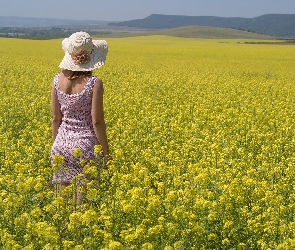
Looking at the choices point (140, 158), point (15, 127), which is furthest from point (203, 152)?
point (15, 127)

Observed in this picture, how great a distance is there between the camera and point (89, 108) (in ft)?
16.0

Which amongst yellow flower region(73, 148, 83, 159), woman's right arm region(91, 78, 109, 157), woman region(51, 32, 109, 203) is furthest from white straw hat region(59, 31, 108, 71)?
yellow flower region(73, 148, 83, 159)

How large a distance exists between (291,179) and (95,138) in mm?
2399

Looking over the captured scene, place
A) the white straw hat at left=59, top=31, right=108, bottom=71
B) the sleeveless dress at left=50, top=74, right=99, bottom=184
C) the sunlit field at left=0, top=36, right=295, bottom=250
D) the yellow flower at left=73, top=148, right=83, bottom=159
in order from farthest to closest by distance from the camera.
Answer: the sleeveless dress at left=50, top=74, right=99, bottom=184
the yellow flower at left=73, top=148, right=83, bottom=159
the white straw hat at left=59, top=31, right=108, bottom=71
the sunlit field at left=0, top=36, right=295, bottom=250

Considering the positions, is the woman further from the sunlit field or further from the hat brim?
the sunlit field

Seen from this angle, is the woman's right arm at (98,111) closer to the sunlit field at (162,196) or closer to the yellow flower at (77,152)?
the yellow flower at (77,152)

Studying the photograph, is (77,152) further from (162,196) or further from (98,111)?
(162,196)

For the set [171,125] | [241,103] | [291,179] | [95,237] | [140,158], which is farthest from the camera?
[241,103]

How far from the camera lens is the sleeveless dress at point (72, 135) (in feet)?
15.9

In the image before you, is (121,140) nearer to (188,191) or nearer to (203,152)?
(203,152)

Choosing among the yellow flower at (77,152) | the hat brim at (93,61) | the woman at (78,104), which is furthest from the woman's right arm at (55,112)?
the yellow flower at (77,152)

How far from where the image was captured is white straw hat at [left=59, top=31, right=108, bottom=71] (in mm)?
4641

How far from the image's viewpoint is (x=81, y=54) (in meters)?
4.68

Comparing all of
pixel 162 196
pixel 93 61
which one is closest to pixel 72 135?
pixel 93 61
